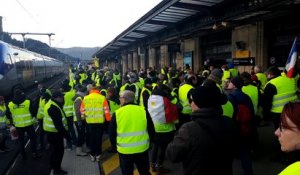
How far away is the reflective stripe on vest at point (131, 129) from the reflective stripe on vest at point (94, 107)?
2454mm

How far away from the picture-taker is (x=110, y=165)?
7066mm

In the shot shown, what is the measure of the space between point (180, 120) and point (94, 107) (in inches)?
82.7

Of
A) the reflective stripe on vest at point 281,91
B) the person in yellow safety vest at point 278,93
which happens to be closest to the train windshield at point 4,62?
the person in yellow safety vest at point 278,93

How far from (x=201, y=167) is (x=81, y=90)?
19.5ft

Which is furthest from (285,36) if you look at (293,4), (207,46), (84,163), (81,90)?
(84,163)

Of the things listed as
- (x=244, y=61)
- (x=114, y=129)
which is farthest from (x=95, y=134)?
(x=244, y=61)

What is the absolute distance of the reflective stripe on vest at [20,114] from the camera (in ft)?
25.0

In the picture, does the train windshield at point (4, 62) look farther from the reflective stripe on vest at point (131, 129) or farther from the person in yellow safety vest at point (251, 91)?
the person in yellow safety vest at point (251, 91)

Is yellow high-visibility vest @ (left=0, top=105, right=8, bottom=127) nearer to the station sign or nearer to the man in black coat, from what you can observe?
the man in black coat

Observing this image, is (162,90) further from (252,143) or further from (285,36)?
(285,36)

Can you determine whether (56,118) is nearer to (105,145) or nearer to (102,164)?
(102,164)

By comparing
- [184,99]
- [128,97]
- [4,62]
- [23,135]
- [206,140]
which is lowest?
[23,135]

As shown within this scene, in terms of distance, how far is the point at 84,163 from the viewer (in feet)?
23.9

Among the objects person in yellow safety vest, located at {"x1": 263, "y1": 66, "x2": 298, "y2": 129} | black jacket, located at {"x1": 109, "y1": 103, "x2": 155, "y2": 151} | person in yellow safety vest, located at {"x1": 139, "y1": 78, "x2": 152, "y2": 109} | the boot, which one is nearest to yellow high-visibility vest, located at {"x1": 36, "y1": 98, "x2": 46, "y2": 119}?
the boot
